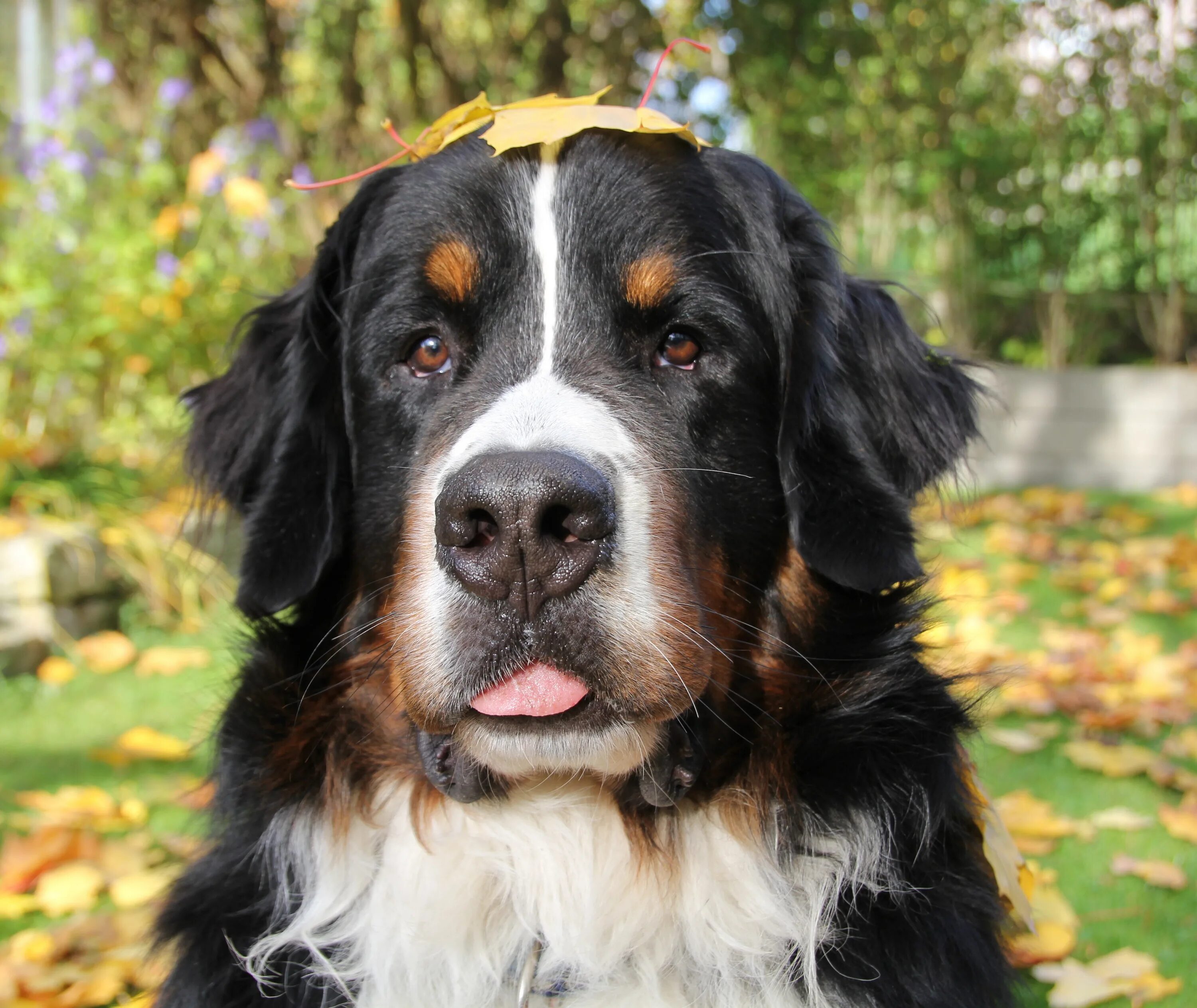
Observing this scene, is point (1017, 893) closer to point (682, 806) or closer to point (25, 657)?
point (682, 806)

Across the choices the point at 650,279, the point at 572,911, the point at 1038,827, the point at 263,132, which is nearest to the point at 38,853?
the point at 572,911

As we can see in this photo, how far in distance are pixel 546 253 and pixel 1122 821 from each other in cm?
285

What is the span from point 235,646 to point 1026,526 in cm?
687

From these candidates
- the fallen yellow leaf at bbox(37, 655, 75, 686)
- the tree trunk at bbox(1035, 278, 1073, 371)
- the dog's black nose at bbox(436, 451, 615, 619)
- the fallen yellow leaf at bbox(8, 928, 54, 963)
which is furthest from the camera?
the tree trunk at bbox(1035, 278, 1073, 371)

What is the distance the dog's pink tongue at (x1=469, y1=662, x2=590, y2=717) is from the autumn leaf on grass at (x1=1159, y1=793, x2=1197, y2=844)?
270 centimetres

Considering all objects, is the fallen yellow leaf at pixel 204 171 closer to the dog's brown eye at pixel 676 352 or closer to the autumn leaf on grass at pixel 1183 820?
the dog's brown eye at pixel 676 352

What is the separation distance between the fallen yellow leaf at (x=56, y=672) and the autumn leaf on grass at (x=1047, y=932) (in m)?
4.07

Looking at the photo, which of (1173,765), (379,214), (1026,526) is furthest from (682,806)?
(1026,526)

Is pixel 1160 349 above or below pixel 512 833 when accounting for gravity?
above

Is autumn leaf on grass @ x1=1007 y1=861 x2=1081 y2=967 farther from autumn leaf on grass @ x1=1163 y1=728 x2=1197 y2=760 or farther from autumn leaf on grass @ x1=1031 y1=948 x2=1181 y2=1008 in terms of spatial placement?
autumn leaf on grass @ x1=1163 y1=728 x2=1197 y2=760

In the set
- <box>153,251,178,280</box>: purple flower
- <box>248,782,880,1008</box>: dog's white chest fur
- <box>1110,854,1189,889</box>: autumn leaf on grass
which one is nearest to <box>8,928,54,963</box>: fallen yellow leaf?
<box>248,782,880,1008</box>: dog's white chest fur

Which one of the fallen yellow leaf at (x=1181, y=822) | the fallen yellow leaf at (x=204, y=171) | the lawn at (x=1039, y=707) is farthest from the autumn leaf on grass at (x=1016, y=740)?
the fallen yellow leaf at (x=204, y=171)

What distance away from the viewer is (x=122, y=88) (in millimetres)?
8312

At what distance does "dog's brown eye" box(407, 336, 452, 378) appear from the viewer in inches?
96.3
